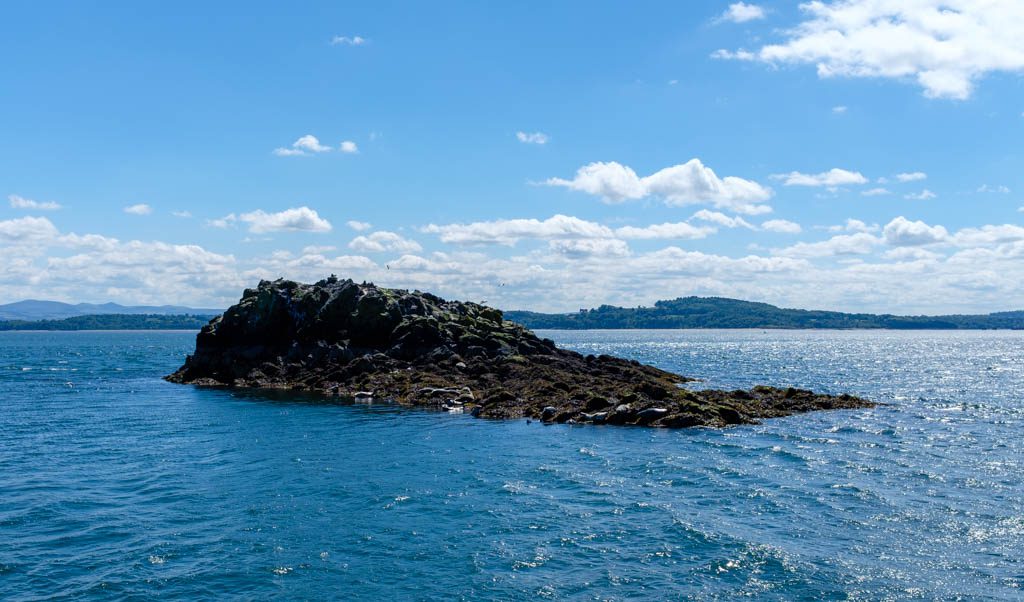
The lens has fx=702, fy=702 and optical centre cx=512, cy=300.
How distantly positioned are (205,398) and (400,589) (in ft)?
162

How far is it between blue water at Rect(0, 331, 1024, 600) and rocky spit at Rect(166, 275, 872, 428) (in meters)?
6.51

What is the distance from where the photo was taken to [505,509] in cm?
2662

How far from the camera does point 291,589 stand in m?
19.2

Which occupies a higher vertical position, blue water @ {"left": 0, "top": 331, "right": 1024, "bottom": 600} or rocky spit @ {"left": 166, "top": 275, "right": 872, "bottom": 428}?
rocky spit @ {"left": 166, "top": 275, "right": 872, "bottom": 428}

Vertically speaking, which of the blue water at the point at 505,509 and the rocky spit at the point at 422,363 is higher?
the rocky spit at the point at 422,363

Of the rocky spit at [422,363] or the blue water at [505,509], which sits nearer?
the blue water at [505,509]

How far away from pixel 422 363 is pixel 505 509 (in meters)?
44.9

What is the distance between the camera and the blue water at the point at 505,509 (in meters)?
19.7

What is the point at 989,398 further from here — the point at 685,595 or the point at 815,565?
the point at 685,595

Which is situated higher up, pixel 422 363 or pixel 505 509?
pixel 422 363

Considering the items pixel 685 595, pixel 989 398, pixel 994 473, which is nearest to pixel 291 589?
pixel 685 595

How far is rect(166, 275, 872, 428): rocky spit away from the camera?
5362 cm

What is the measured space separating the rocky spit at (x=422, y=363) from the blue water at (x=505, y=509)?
256 inches

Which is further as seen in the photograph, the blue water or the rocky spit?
the rocky spit
